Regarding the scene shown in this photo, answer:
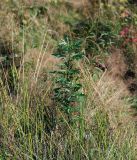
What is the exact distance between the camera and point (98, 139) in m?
3.54

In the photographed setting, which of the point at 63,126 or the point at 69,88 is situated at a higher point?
the point at 69,88

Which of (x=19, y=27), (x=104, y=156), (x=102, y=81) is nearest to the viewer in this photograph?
(x=104, y=156)

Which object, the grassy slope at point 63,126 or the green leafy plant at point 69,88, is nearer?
the grassy slope at point 63,126

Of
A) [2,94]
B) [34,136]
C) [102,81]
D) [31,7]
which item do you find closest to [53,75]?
[102,81]

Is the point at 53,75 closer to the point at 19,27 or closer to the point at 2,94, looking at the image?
the point at 2,94

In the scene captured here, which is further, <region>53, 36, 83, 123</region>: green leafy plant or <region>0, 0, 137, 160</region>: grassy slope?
<region>53, 36, 83, 123</region>: green leafy plant

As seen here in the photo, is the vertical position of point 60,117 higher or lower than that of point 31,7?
lower

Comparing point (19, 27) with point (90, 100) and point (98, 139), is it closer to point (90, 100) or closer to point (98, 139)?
point (90, 100)

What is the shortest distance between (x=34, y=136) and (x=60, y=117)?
336 millimetres

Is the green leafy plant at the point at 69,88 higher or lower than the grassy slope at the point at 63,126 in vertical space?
higher

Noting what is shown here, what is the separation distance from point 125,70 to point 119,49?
325mm

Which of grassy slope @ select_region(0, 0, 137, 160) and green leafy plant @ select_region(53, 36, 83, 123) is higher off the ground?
green leafy plant @ select_region(53, 36, 83, 123)

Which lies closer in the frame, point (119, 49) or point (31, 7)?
point (119, 49)

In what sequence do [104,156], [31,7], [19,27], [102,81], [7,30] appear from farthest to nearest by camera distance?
[31,7], [19,27], [7,30], [102,81], [104,156]
